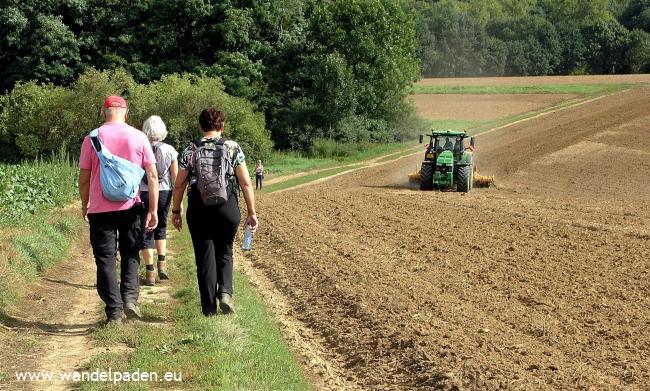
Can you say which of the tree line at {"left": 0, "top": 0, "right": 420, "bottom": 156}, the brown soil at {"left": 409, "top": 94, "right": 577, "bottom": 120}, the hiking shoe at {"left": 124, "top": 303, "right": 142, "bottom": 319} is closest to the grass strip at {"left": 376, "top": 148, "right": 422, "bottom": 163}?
the tree line at {"left": 0, "top": 0, "right": 420, "bottom": 156}

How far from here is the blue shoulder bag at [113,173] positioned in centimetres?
833

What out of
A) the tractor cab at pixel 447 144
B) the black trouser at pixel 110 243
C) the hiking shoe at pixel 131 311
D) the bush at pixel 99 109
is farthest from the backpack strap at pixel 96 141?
the bush at pixel 99 109

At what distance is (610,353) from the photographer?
8.18 meters

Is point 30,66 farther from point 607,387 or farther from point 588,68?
point 588,68

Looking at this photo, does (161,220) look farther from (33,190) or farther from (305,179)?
(305,179)

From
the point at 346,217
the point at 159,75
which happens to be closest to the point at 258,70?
the point at 159,75

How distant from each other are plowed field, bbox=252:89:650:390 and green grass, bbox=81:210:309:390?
737 millimetres

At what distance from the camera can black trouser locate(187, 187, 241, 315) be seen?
28.1 ft

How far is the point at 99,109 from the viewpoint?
41.3 m

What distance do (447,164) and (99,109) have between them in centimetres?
1993

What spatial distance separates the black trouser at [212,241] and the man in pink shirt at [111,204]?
1.50 ft

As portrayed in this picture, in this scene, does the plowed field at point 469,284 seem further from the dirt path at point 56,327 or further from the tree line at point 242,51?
the tree line at point 242,51

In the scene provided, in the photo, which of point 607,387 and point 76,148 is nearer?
point 607,387

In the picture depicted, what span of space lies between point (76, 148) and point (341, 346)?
35.7 m
